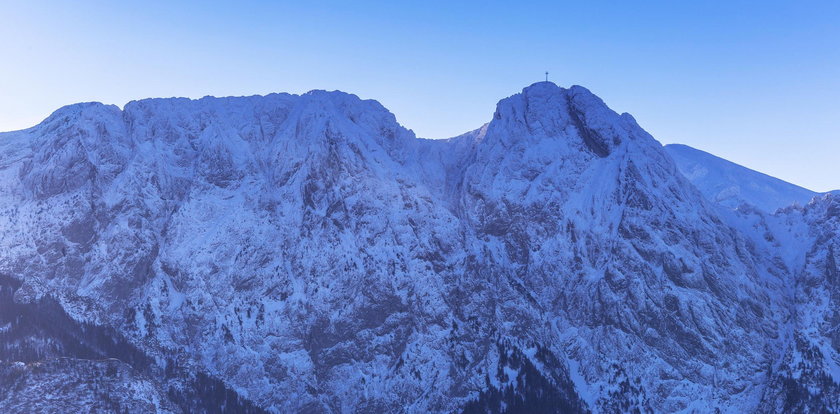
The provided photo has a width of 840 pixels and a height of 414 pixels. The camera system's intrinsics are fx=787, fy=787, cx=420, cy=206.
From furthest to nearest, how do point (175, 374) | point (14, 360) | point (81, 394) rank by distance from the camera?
point (175, 374)
point (14, 360)
point (81, 394)

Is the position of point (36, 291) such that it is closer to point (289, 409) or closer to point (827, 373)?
point (289, 409)

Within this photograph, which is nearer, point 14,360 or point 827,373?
point 14,360

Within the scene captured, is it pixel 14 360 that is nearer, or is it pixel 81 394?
pixel 81 394

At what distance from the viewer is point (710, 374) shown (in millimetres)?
199875

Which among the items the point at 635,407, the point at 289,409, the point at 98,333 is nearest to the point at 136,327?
the point at 98,333

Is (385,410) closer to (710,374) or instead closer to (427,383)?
(427,383)

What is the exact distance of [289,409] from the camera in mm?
194125

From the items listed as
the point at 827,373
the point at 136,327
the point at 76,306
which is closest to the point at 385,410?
the point at 136,327

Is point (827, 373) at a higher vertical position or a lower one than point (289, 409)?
higher

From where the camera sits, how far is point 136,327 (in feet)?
653

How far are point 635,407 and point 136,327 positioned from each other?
12698 cm

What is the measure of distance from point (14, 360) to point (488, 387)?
109177 millimetres

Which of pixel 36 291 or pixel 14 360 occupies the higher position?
pixel 36 291

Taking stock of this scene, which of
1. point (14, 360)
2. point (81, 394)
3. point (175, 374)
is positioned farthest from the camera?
point (175, 374)
